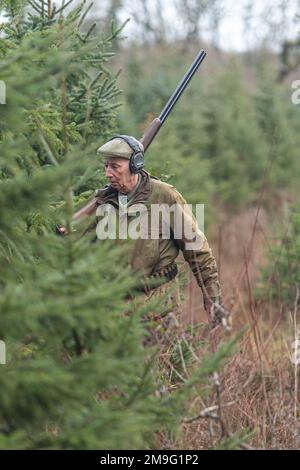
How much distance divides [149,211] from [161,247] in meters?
0.24

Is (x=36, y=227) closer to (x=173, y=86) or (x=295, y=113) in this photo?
(x=173, y=86)

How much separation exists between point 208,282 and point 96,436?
82.1 inches

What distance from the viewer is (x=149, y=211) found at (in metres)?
4.72

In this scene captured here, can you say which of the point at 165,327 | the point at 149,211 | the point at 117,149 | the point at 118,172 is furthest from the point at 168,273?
the point at 117,149

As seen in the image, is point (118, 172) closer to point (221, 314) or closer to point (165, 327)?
point (165, 327)

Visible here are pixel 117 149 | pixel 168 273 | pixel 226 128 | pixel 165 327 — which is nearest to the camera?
pixel 165 327

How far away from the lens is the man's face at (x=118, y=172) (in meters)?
4.64

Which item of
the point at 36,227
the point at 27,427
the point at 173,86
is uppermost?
the point at 173,86

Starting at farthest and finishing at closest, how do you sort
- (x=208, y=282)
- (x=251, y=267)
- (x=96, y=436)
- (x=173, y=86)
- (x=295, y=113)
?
(x=295, y=113), (x=173, y=86), (x=251, y=267), (x=208, y=282), (x=96, y=436)

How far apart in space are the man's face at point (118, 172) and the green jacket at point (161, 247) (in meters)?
0.08

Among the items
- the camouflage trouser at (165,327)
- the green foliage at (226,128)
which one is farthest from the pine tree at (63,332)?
the green foliage at (226,128)

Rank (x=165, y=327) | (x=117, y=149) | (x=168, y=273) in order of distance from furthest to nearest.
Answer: (x=168, y=273) → (x=117, y=149) → (x=165, y=327)

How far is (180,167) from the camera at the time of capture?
13.5 metres
